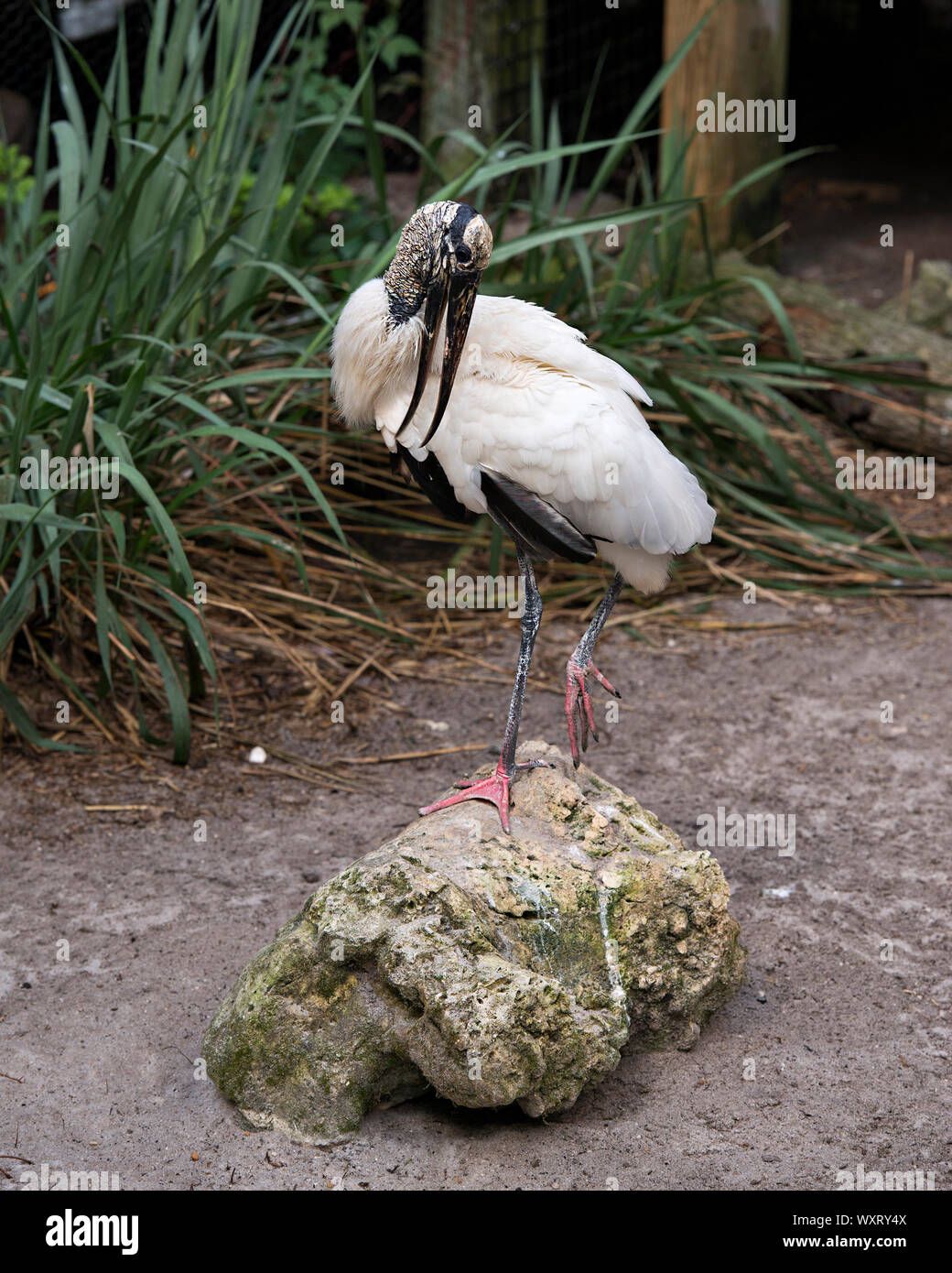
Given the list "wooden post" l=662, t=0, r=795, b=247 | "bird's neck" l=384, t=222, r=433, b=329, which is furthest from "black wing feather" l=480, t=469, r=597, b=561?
"wooden post" l=662, t=0, r=795, b=247

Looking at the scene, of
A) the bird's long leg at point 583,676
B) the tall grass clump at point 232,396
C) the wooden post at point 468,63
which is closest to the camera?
the bird's long leg at point 583,676

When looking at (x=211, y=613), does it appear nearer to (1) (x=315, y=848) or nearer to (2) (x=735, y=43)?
(1) (x=315, y=848)

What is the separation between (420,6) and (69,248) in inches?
129

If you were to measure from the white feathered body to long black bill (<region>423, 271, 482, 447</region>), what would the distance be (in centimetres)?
6

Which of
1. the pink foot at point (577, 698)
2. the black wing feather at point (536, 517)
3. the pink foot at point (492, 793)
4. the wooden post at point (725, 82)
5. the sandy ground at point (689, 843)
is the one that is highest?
the wooden post at point (725, 82)

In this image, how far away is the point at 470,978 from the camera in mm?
2424

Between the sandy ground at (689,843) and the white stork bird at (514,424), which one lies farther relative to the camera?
the white stork bird at (514,424)

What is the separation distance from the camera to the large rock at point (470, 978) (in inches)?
95.2

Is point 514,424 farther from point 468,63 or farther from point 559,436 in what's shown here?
point 468,63

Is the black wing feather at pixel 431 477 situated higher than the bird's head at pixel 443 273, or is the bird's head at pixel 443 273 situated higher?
the bird's head at pixel 443 273

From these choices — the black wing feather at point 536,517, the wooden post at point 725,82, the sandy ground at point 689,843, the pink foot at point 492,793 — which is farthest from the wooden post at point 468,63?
the pink foot at point 492,793

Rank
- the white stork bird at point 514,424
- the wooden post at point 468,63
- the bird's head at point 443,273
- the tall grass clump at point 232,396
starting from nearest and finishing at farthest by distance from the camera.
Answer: the bird's head at point 443,273 → the white stork bird at point 514,424 → the tall grass clump at point 232,396 → the wooden post at point 468,63

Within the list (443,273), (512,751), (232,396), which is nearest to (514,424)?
(443,273)

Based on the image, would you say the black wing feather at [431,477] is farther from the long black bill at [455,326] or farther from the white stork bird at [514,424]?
the long black bill at [455,326]
